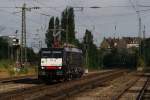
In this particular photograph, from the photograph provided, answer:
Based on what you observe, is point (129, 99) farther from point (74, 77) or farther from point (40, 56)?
point (74, 77)

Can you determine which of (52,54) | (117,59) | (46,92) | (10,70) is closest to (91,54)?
(117,59)

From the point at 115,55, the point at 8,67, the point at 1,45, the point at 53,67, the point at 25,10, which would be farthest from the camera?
the point at 115,55

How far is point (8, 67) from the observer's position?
7338 cm

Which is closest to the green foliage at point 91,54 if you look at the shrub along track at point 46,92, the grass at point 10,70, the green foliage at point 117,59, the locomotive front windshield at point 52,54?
the green foliage at point 117,59

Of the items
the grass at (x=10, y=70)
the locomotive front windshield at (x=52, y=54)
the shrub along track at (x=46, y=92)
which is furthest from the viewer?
the grass at (x=10, y=70)

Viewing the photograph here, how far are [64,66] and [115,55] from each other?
410 ft

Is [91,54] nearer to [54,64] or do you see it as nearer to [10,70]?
[10,70]

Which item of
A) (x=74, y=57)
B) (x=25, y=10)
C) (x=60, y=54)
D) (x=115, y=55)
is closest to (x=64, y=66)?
(x=60, y=54)

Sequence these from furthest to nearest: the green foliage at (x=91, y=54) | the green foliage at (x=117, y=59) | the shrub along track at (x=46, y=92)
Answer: the green foliage at (x=117, y=59)
the green foliage at (x=91, y=54)
the shrub along track at (x=46, y=92)

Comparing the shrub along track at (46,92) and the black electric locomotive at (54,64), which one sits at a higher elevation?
the black electric locomotive at (54,64)

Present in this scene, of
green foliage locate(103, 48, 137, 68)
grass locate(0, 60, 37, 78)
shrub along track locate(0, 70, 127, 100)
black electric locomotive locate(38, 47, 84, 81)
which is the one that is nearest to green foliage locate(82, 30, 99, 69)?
green foliage locate(103, 48, 137, 68)

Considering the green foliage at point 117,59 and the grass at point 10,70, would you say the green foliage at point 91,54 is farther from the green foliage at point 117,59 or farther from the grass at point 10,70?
the grass at point 10,70

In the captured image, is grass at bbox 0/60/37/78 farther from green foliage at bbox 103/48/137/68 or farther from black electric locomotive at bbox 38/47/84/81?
green foliage at bbox 103/48/137/68

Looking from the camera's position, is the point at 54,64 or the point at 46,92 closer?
the point at 46,92
